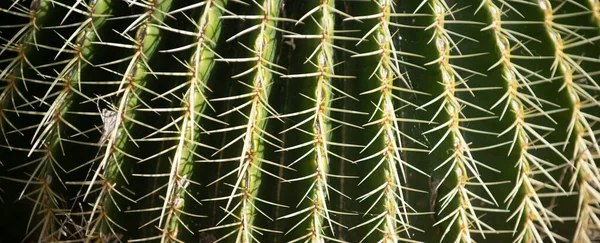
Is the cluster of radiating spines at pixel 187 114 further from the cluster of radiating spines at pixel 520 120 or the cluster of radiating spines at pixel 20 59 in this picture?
the cluster of radiating spines at pixel 520 120

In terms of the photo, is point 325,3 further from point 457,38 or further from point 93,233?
point 93,233

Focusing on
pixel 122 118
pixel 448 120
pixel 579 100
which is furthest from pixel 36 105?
pixel 579 100

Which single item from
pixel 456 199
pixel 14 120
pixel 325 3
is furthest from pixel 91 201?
pixel 456 199

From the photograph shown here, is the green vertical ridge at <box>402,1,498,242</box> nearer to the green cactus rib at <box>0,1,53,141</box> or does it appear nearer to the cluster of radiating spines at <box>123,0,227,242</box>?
the cluster of radiating spines at <box>123,0,227,242</box>

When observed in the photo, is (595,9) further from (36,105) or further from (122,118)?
(36,105)

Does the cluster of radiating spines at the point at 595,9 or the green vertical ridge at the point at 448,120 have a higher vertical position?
the cluster of radiating spines at the point at 595,9

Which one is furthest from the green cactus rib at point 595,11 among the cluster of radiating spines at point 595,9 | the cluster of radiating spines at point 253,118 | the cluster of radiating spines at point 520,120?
the cluster of radiating spines at point 253,118
